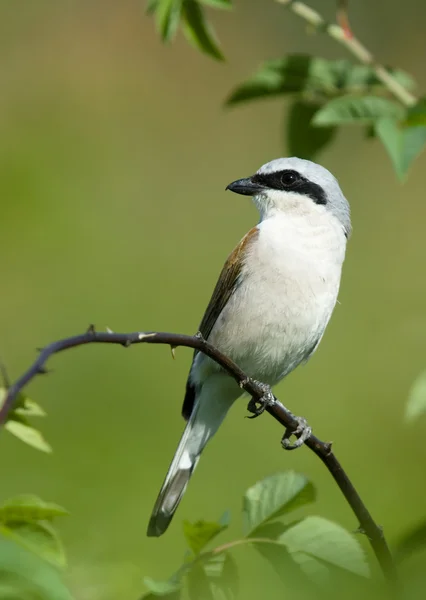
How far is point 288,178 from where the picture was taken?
3.43 metres

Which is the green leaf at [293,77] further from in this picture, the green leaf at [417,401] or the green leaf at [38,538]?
the green leaf at [38,538]

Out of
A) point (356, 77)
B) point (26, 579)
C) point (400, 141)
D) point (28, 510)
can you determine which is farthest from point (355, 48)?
point (26, 579)

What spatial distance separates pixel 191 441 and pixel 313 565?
2101 millimetres

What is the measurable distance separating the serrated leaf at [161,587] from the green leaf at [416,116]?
1.32 m

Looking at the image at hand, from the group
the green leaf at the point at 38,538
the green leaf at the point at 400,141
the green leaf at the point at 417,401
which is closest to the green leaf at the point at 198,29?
the green leaf at the point at 400,141

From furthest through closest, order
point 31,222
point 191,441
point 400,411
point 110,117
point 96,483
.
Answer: point 110,117
point 31,222
point 400,411
point 96,483
point 191,441

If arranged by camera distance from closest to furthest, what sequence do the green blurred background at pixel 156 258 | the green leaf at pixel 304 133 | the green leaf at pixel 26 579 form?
the green leaf at pixel 26 579, the green leaf at pixel 304 133, the green blurred background at pixel 156 258

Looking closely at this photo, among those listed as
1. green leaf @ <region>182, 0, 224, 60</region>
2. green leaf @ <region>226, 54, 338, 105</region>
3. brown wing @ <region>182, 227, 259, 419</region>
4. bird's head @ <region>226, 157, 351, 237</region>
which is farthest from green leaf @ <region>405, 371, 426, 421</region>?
bird's head @ <region>226, 157, 351, 237</region>

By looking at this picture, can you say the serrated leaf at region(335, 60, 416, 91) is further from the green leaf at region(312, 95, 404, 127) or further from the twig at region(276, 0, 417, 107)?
the green leaf at region(312, 95, 404, 127)

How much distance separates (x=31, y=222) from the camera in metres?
6.53

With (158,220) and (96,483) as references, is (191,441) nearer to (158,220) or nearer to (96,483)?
(96,483)

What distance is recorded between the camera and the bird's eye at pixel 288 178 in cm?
342

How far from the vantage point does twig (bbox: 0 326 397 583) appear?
110 centimetres

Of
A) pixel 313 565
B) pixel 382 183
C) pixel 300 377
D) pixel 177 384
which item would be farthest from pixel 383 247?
pixel 313 565
